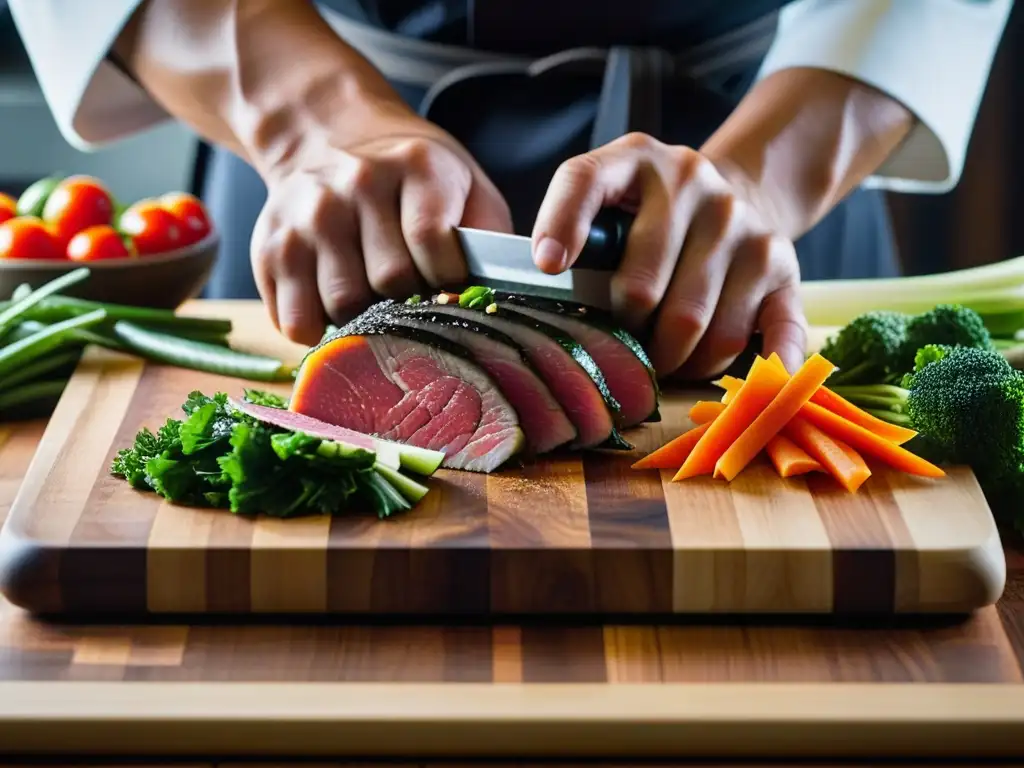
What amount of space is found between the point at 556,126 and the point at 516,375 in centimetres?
116

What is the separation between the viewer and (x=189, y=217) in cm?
326

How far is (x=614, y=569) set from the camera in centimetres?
190

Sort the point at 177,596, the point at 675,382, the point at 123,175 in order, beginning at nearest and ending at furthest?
the point at 177,596 < the point at 675,382 < the point at 123,175

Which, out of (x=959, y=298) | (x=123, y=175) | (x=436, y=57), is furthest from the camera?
(x=123, y=175)

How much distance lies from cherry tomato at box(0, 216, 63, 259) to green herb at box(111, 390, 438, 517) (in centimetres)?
121

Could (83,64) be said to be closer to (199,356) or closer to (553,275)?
(199,356)

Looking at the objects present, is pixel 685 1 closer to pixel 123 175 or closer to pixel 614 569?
pixel 614 569

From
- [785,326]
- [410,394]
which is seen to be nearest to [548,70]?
[785,326]

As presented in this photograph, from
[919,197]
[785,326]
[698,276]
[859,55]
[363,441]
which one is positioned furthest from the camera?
[919,197]

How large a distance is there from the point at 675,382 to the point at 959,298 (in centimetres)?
77

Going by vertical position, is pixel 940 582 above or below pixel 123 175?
above

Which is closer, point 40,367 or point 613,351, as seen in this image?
point 613,351

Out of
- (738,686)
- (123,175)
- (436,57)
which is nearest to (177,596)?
(738,686)

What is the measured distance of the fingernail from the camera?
7.38 feet
